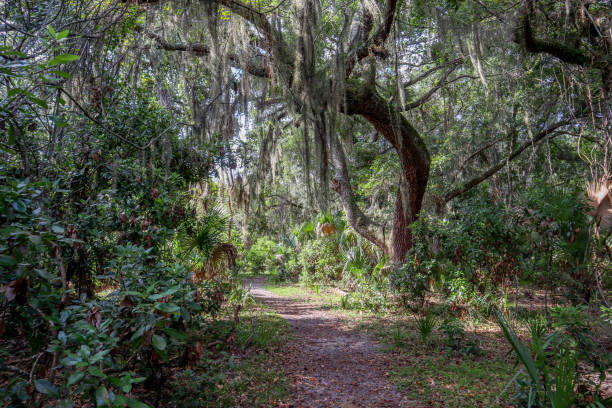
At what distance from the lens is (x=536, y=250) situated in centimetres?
475

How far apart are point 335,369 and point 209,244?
8.50 feet

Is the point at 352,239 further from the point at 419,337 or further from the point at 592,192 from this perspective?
the point at 592,192

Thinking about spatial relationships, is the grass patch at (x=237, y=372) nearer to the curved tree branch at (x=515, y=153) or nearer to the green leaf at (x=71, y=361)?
the green leaf at (x=71, y=361)

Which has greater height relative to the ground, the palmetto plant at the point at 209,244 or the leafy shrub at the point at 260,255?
the palmetto plant at the point at 209,244

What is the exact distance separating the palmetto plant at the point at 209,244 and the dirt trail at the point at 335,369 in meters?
1.79

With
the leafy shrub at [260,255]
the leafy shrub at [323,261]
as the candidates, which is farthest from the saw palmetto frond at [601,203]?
the leafy shrub at [260,255]

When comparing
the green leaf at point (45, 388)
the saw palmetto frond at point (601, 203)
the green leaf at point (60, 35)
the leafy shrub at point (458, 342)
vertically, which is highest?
the green leaf at point (60, 35)

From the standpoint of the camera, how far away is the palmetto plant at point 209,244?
5121mm

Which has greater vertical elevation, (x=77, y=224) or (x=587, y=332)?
(x=77, y=224)

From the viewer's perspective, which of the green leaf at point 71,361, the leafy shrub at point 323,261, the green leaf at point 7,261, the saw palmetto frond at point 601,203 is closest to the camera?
the green leaf at point 7,261

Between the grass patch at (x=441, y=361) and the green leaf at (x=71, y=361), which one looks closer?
the green leaf at (x=71, y=361)

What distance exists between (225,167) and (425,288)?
15.8ft

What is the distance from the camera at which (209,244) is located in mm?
5238

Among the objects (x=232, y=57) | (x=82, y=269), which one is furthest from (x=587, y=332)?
(x=232, y=57)
